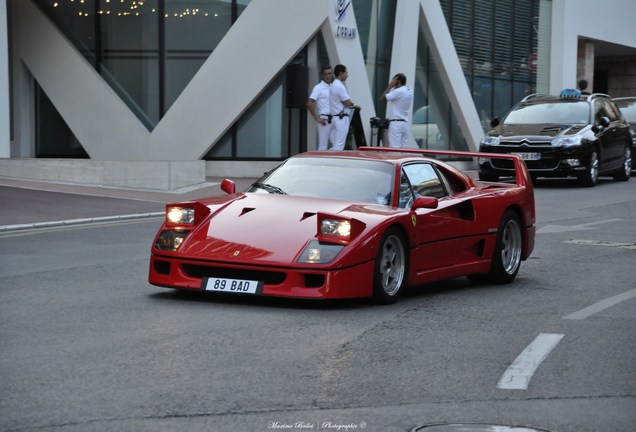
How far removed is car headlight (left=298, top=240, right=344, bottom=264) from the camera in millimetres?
8742

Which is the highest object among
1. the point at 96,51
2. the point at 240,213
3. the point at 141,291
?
the point at 96,51

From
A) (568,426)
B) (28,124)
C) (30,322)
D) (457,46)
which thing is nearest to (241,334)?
(30,322)

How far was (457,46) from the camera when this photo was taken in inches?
1367

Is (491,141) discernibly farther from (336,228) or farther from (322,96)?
(336,228)

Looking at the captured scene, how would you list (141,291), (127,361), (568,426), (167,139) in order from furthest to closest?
1. (167,139)
2. (141,291)
3. (127,361)
4. (568,426)

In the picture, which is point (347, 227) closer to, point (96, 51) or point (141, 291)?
point (141, 291)

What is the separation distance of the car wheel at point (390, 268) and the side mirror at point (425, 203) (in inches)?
12.1

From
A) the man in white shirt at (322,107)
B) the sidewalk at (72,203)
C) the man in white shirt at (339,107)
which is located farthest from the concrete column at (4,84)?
the man in white shirt at (339,107)

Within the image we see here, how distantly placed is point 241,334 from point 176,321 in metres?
0.65

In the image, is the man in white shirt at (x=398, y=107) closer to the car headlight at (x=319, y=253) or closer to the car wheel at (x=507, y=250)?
the car wheel at (x=507, y=250)

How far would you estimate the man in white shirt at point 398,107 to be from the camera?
26.2 meters

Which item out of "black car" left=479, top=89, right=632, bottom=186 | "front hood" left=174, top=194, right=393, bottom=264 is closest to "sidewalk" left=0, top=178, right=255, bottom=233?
"black car" left=479, top=89, right=632, bottom=186

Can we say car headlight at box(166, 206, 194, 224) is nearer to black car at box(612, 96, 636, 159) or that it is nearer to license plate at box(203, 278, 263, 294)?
license plate at box(203, 278, 263, 294)

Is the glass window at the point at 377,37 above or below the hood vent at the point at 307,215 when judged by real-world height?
above
